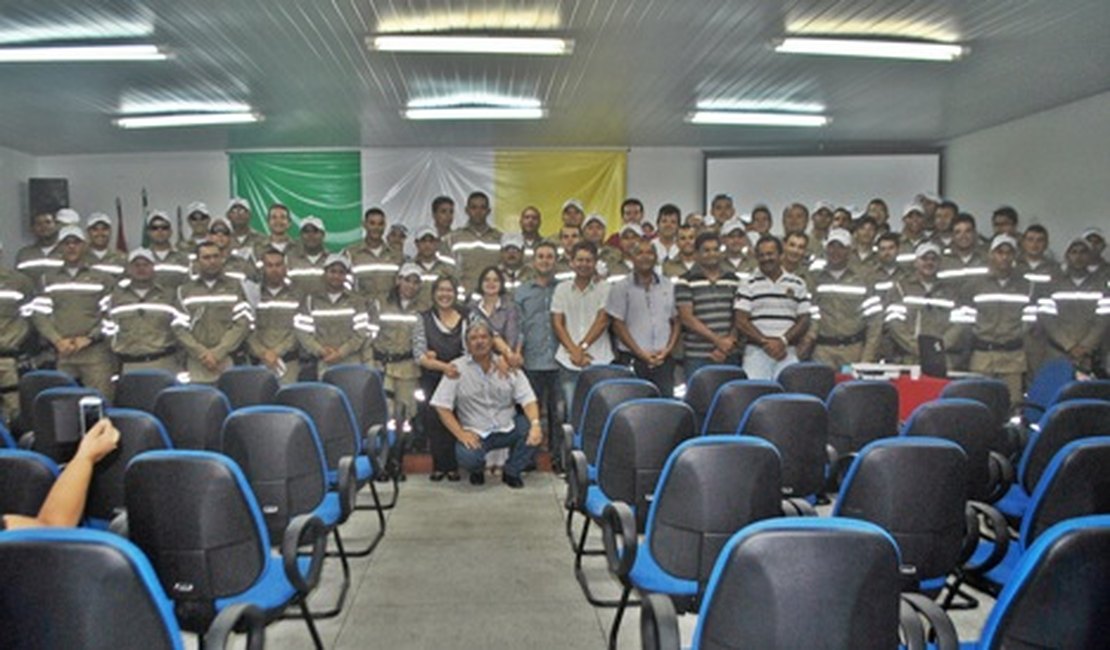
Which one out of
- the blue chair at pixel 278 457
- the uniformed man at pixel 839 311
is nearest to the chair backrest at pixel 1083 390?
the uniformed man at pixel 839 311

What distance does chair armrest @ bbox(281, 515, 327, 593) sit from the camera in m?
2.59

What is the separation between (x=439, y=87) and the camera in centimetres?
752

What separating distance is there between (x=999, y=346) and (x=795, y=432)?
3703mm

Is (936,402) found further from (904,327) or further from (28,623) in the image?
(904,327)

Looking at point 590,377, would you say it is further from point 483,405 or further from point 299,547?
point 299,547

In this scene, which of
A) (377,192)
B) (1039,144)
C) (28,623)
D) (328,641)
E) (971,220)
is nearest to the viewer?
(28,623)

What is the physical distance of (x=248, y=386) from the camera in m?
4.72

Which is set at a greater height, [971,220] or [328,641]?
[971,220]

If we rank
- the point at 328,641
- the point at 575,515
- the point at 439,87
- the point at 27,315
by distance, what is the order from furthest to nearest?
the point at 439,87, the point at 27,315, the point at 575,515, the point at 328,641

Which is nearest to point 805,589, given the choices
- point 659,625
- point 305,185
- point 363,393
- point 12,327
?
point 659,625

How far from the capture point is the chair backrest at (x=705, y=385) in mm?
4625

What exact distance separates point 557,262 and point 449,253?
3.57 feet

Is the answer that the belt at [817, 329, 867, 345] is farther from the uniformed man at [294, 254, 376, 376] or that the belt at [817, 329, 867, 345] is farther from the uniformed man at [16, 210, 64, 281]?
the uniformed man at [16, 210, 64, 281]

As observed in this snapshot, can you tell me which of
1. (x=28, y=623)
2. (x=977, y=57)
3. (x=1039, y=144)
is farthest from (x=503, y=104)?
(x=28, y=623)
